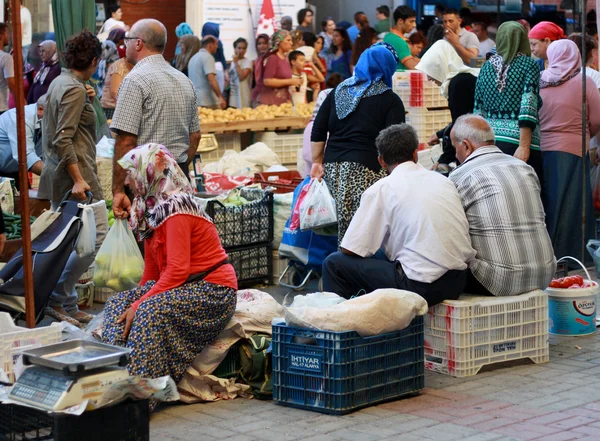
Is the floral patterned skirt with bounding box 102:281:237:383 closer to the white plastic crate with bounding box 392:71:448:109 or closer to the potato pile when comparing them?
the white plastic crate with bounding box 392:71:448:109

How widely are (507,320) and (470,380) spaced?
0.42 metres

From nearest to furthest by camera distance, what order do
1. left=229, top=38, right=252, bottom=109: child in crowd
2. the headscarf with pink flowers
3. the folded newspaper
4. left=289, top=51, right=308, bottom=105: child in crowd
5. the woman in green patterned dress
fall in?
the folded newspaper, the headscarf with pink flowers, the woman in green patterned dress, left=289, top=51, right=308, bottom=105: child in crowd, left=229, top=38, right=252, bottom=109: child in crowd

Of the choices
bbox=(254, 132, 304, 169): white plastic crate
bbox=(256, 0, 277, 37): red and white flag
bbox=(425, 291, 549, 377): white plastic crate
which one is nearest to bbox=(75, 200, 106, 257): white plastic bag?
bbox=(425, 291, 549, 377): white plastic crate

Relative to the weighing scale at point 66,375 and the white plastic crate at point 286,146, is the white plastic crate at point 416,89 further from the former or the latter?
the weighing scale at point 66,375

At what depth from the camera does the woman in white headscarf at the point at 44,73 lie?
11.1 metres

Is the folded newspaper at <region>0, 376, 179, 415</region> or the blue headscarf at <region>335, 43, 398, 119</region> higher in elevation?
the blue headscarf at <region>335, 43, 398, 119</region>

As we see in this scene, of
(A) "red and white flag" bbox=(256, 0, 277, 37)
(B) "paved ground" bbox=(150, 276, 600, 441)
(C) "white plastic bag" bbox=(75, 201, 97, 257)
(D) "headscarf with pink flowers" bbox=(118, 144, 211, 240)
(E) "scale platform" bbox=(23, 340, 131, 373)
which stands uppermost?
(A) "red and white flag" bbox=(256, 0, 277, 37)

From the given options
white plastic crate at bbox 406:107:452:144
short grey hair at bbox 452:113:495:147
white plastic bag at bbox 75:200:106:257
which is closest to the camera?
short grey hair at bbox 452:113:495:147

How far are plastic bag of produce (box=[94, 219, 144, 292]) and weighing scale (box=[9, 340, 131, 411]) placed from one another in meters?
2.44

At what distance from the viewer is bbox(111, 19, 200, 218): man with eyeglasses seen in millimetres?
6680

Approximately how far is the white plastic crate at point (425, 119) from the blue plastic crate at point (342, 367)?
5687 mm

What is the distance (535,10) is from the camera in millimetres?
18359

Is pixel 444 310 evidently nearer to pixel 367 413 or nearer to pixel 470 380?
pixel 470 380

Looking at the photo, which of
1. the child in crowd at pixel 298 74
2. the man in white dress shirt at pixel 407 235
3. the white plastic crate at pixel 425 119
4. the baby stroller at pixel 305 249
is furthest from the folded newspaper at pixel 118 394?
the child in crowd at pixel 298 74
